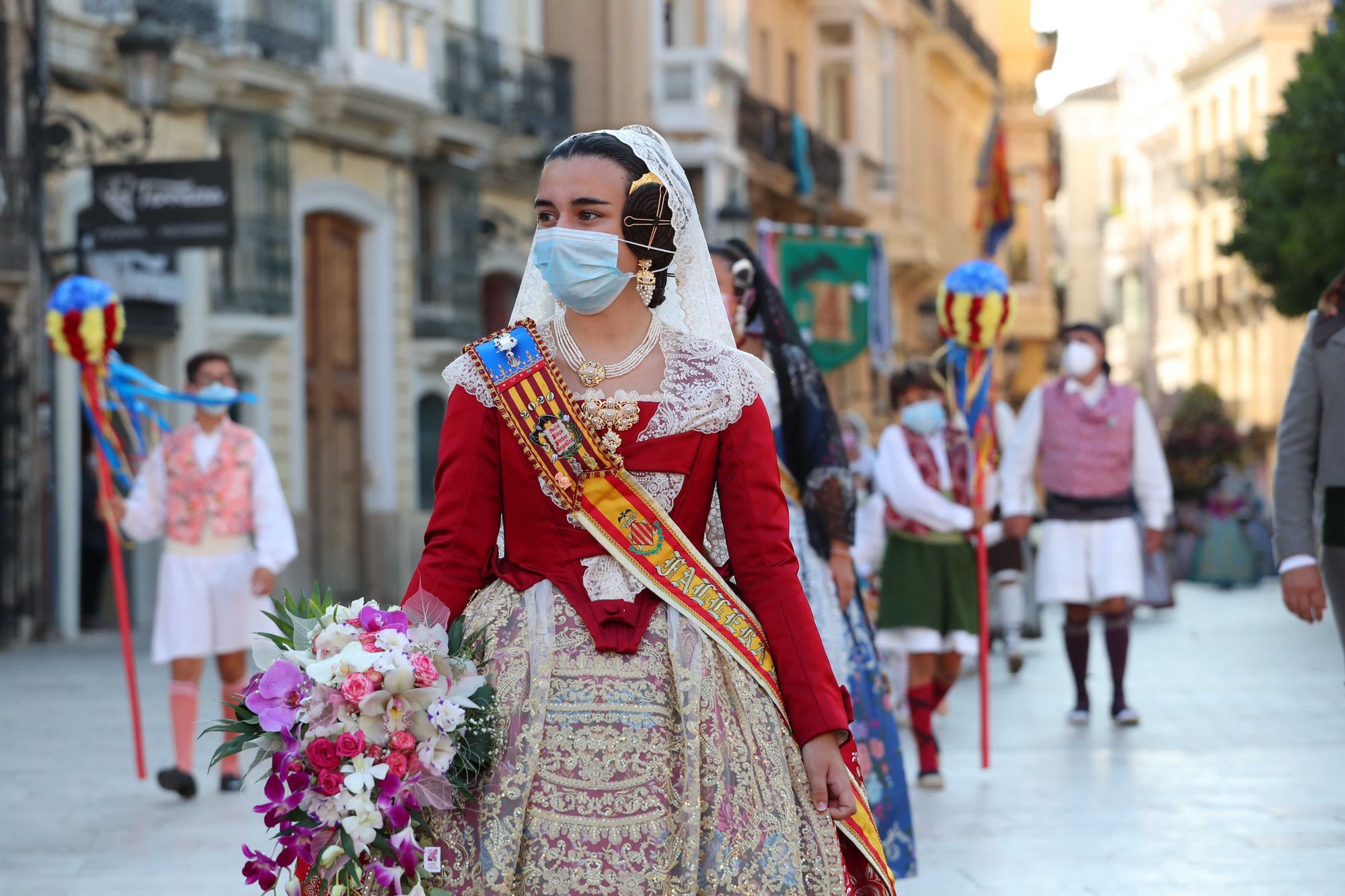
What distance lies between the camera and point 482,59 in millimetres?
27047

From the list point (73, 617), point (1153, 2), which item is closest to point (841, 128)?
point (73, 617)

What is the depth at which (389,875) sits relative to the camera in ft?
12.2

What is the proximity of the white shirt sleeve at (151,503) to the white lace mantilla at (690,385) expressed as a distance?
595 centimetres

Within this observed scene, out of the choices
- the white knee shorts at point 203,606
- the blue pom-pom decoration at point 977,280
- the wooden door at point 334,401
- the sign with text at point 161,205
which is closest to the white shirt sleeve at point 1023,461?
the blue pom-pom decoration at point 977,280

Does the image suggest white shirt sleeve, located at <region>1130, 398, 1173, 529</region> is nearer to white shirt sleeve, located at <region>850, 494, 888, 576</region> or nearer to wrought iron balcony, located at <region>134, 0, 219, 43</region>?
white shirt sleeve, located at <region>850, 494, 888, 576</region>

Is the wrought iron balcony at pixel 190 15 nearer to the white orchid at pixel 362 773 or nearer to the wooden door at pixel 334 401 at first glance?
the wooden door at pixel 334 401

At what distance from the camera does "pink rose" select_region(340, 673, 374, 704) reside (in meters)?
3.76

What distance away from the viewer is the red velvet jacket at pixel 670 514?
4.02 m

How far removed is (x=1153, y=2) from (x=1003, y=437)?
71811 mm

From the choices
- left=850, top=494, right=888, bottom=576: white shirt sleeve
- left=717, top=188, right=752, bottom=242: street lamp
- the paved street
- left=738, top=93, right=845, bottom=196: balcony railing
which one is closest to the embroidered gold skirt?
the paved street

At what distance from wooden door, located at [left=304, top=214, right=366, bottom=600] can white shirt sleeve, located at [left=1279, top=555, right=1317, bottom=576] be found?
721 inches

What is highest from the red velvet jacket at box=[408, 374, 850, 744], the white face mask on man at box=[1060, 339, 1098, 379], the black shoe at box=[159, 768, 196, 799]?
the white face mask on man at box=[1060, 339, 1098, 379]

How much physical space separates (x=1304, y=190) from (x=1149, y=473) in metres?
14.3

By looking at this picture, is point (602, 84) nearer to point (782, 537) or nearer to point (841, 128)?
point (841, 128)
